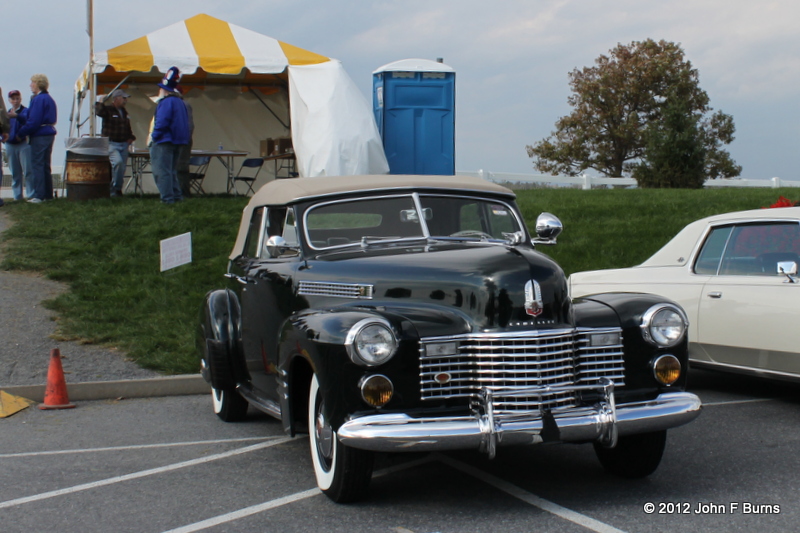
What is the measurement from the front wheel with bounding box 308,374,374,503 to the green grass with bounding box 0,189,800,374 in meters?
4.10

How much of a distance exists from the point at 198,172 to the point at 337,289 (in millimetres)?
14852

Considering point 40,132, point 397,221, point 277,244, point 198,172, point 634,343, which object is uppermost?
point 40,132

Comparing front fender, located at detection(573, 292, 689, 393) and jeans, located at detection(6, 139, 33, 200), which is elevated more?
jeans, located at detection(6, 139, 33, 200)

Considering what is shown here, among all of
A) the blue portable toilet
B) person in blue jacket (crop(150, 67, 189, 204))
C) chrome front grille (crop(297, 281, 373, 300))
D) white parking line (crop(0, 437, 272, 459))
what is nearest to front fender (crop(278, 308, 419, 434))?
chrome front grille (crop(297, 281, 373, 300))

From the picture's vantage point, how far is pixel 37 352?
8.92 meters

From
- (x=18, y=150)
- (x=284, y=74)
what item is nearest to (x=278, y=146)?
(x=284, y=74)

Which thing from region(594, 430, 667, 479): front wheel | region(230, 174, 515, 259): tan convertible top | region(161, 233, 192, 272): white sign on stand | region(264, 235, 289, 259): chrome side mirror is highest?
region(230, 174, 515, 259): tan convertible top

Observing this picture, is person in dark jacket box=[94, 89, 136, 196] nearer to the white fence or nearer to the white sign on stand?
the white sign on stand

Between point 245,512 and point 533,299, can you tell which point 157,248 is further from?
point 533,299

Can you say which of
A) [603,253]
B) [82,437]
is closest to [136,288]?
[82,437]

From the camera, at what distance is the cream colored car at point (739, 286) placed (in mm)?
6414

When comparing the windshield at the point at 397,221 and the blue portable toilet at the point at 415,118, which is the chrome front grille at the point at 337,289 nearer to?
the windshield at the point at 397,221

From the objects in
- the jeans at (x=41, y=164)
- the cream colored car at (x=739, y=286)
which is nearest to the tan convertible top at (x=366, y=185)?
the cream colored car at (x=739, y=286)

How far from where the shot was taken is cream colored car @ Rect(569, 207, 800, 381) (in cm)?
641
